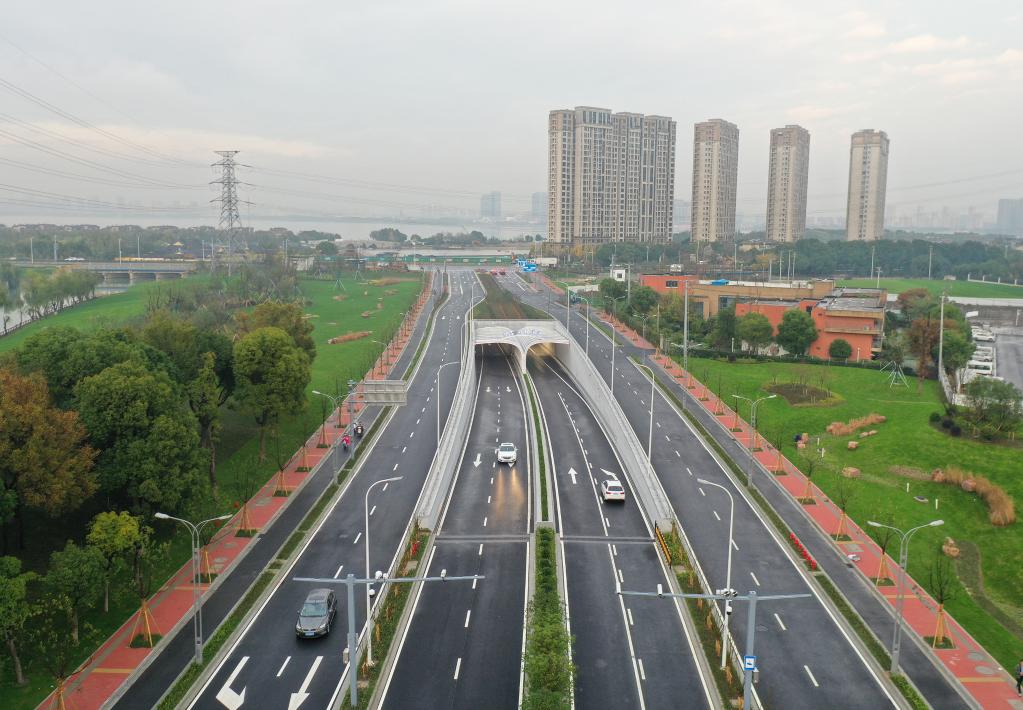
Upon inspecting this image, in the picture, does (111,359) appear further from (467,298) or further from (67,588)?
(467,298)

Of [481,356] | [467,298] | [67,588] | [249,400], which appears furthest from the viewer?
[467,298]

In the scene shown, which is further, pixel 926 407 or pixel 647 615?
pixel 926 407

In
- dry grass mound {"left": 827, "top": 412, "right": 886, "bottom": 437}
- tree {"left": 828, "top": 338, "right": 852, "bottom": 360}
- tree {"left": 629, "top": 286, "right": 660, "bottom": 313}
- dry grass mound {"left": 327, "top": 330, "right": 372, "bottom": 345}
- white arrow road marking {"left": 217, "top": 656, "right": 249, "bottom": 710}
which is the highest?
tree {"left": 629, "top": 286, "right": 660, "bottom": 313}

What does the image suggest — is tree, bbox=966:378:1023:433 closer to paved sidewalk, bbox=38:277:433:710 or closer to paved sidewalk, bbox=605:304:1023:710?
paved sidewalk, bbox=605:304:1023:710

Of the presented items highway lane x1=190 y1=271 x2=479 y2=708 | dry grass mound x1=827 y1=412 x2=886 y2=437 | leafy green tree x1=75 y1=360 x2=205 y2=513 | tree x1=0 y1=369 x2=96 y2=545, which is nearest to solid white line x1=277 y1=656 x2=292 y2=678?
highway lane x1=190 y1=271 x2=479 y2=708

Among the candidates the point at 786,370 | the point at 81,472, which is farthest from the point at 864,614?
the point at 786,370
